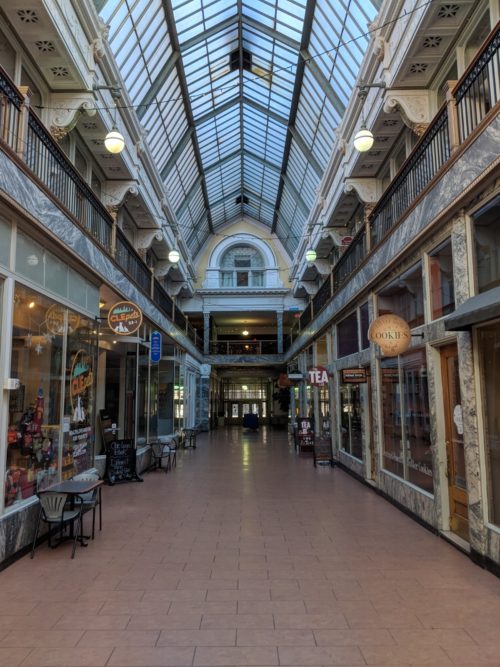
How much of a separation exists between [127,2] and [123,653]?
1240cm

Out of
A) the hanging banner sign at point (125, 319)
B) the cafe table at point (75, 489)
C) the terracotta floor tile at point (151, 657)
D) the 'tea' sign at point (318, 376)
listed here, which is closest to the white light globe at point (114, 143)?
the hanging banner sign at point (125, 319)

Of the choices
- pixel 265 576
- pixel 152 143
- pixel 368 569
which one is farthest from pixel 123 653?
pixel 152 143

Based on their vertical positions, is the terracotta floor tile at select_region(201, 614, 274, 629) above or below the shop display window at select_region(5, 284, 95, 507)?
below

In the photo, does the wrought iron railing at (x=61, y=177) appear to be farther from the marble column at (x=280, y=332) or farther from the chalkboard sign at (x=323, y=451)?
the marble column at (x=280, y=332)

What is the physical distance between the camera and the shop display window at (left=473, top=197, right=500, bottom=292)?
5.46m

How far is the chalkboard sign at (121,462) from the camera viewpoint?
1120 cm

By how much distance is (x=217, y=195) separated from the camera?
2892cm

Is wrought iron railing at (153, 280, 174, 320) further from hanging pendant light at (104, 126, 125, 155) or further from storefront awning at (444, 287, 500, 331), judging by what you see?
storefront awning at (444, 287, 500, 331)

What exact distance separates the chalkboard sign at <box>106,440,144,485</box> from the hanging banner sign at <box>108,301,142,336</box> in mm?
3010

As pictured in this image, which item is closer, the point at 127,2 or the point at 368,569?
the point at 368,569

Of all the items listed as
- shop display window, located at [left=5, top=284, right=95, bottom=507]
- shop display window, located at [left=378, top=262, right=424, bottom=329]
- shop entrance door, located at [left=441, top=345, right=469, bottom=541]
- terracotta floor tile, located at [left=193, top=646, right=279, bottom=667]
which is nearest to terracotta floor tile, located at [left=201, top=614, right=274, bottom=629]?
terracotta floor tile, located at [left=193, top=646, right=279, bottom=667]

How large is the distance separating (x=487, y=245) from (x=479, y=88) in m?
1.98

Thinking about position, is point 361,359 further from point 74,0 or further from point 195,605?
point 74,0

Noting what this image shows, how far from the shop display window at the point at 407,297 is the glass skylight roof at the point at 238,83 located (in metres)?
5.04
